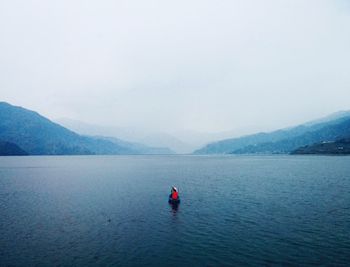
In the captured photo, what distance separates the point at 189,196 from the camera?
232 feet

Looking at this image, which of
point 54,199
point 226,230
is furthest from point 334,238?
point 54,199

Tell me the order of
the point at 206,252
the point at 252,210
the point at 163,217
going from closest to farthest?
the point at 206,252 < the point at 163,217 < the point at 252,210

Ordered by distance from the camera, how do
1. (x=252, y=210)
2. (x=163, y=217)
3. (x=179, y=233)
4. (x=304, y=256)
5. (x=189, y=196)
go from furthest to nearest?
1. (x=189, y=196)
2. (x=252, y=210)
3. (x=163, y=217)
4. (x=179, y=233)
5. (x=304, y=256)

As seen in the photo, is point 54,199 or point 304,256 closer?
point 304,256

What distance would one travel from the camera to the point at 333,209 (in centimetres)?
5084

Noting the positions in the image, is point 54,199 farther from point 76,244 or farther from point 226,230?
point 226,230

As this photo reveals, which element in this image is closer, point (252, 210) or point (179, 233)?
point (179, 233)

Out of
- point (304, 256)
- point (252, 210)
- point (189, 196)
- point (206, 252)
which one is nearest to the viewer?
point (304, 256)

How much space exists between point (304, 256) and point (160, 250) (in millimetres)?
15967

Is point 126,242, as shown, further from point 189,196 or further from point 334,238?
point 189,196

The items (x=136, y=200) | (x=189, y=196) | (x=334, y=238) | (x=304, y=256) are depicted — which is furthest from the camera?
(x=189, y=196)

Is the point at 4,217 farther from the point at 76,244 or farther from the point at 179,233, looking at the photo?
the point at 179,233

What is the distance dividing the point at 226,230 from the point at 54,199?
155ft

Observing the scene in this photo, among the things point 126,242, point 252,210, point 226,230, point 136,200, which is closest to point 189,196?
point 136,200
